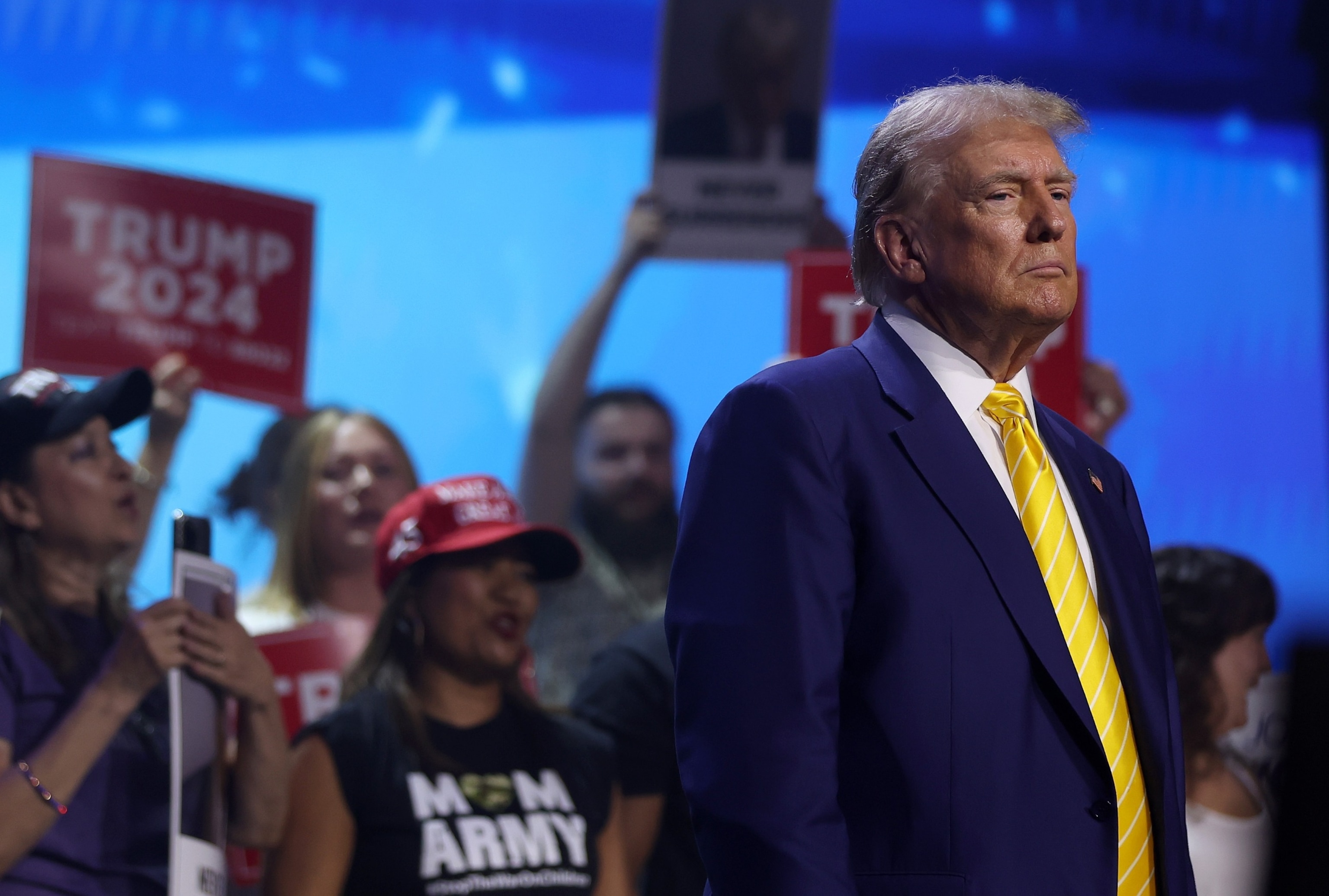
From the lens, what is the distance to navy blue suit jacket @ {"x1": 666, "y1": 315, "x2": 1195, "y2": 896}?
4.10 feet

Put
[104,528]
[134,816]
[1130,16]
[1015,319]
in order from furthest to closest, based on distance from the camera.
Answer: [1130,16] → [104,528] → [134,816] → [1015,319]

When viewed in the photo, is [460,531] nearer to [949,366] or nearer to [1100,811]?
[949,366]

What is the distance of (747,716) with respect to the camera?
1.26 meters

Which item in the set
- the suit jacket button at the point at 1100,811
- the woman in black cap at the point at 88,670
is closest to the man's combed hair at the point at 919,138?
the suit jacket button at the point at 1100,811

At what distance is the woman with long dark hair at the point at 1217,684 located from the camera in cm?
284

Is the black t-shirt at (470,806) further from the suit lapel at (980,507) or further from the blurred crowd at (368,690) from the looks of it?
the suit lapel at (980,507)

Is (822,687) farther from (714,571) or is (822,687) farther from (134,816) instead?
(134,816)

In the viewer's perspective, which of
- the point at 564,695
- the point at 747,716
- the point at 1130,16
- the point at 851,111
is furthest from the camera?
the point at 1130,16

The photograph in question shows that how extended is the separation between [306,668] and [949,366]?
7.22 feet

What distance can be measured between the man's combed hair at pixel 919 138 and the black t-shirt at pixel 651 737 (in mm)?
1706

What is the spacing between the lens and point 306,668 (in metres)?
3.30

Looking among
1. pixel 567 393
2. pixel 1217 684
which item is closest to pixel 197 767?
pixel 567 393

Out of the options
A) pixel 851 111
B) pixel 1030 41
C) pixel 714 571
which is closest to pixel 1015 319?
pixel 714 571

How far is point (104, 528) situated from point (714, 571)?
5.67ft
